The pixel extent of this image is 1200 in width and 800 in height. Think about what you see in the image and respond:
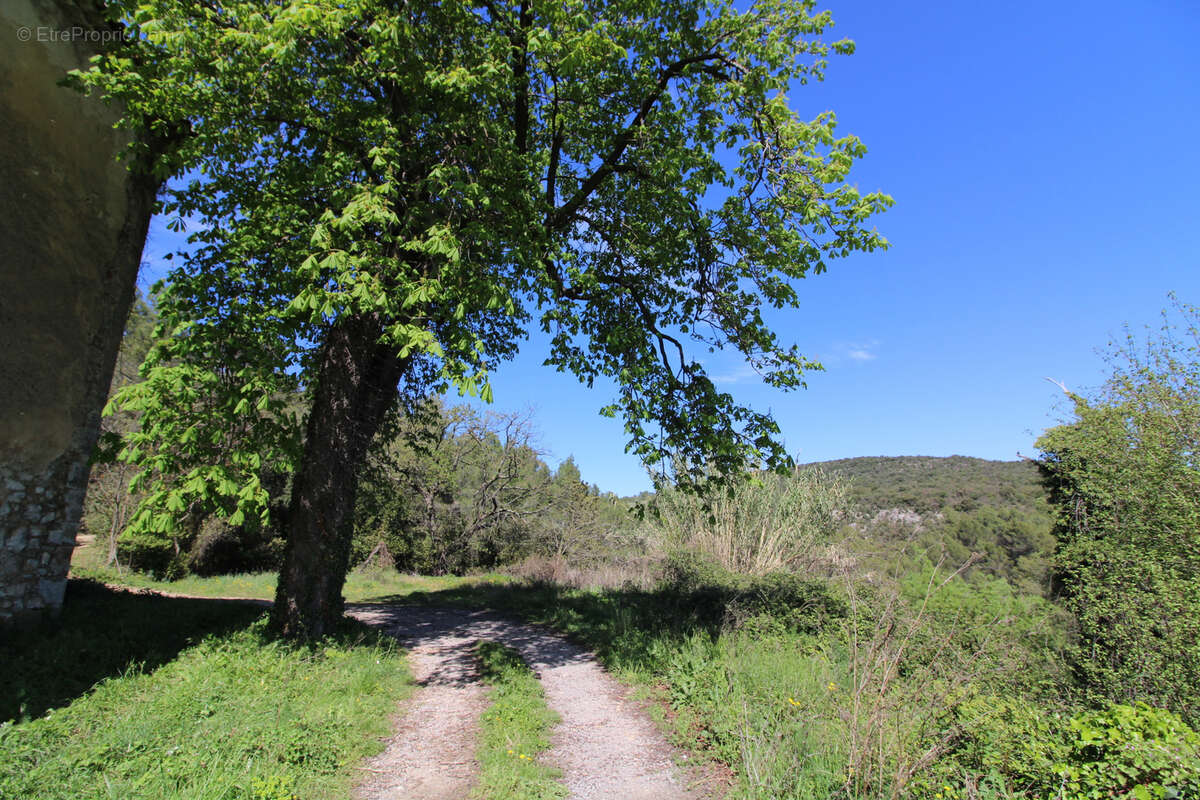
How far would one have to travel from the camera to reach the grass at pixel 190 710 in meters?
3.53

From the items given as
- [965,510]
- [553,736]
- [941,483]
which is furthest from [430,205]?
[941,483]

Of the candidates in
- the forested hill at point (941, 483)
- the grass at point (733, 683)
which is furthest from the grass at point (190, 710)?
the forested hill at point (941, 483)

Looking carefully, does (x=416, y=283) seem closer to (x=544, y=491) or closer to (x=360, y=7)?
(x=360, y=7)

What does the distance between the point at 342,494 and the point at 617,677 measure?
4.30 metres

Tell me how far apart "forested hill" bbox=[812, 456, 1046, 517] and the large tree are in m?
9.69

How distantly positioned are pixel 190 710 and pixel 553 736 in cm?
316

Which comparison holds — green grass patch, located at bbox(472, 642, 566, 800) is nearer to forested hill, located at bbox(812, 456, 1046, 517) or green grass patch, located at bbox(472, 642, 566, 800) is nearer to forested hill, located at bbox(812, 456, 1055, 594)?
forested hill, located at bbox(812, 456, 1055, 594)

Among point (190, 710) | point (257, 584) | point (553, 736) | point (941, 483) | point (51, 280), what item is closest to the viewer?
point (190, 710)

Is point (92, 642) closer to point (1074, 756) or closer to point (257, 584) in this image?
point (1074, 756)

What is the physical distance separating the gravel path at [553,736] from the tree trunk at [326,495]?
61.1 inches

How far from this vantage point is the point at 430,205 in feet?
20.1

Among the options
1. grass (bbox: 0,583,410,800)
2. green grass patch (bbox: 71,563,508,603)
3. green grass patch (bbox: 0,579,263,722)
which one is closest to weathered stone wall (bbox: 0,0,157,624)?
green grass patch (bbox: 0,579,263,722)

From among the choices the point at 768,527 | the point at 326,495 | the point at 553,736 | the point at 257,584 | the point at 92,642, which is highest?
the point at 326,495

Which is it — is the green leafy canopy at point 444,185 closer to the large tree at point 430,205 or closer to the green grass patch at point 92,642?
the large tree at point 430,205
